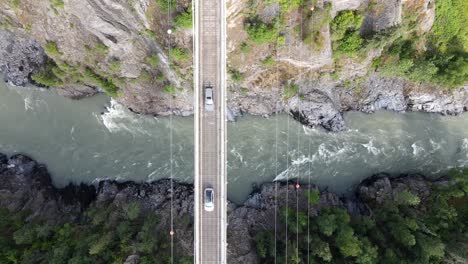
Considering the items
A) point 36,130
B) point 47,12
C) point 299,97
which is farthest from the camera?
point 36,130

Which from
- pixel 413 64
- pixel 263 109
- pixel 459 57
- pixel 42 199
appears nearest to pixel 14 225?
pixel 42 199

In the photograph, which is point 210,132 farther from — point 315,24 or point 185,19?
point 315,24

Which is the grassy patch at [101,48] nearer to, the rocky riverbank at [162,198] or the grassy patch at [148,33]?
the grassy patch at [148,33]

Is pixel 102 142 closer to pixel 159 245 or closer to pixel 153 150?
pixel 153 150

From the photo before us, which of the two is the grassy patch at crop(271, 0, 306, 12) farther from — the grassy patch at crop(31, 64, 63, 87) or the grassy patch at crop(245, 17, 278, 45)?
the grassy patch at crop(31, 64, 63, 87)

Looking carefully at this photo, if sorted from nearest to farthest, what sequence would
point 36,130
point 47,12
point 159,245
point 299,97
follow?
point 47,12, point 159,245, point 299,97, point 36,130

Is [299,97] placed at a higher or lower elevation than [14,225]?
higher

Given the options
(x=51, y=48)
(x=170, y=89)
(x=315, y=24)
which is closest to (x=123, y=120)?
(x=170, y=89)

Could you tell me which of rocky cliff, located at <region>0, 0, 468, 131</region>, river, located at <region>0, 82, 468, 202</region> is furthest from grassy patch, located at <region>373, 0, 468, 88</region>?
river, located at <region>0, 82, 468, 202</region>
